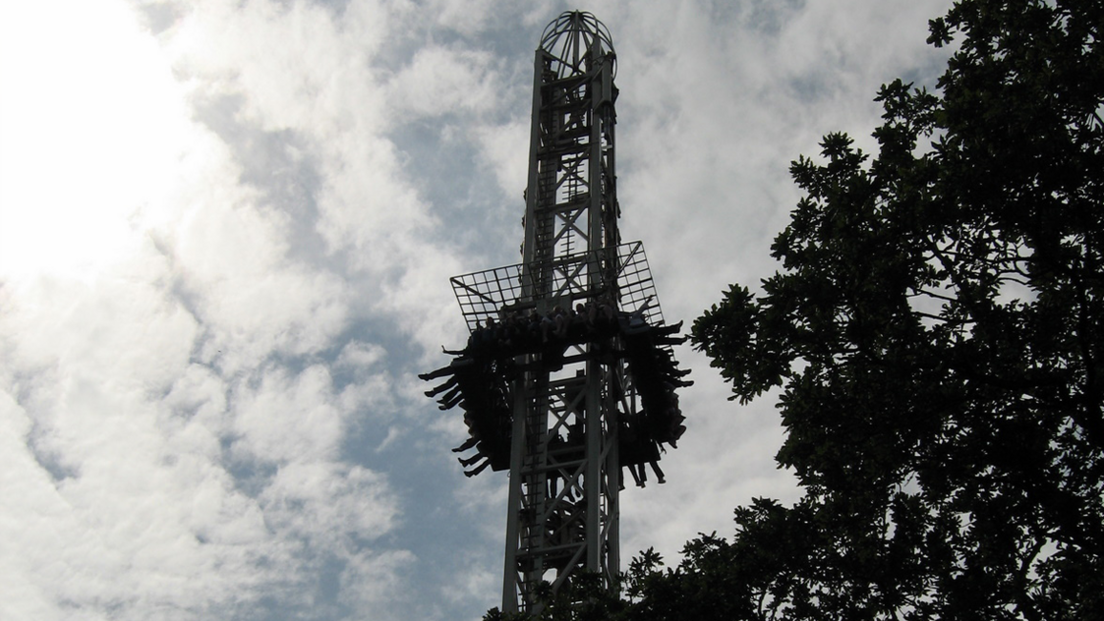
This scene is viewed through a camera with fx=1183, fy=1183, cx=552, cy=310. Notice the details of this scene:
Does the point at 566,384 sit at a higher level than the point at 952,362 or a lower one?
higher

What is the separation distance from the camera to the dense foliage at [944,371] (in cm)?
1409

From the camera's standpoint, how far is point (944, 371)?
14547 millimetres

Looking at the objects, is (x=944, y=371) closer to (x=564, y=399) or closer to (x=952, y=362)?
(x=952, y=362)

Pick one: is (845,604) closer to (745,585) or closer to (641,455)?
(745,585)

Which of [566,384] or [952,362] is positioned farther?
[566,384]

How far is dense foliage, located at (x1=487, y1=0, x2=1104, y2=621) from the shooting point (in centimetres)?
1409

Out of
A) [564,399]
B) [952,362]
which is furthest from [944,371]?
[564,399]

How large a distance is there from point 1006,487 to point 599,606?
5.85 meters

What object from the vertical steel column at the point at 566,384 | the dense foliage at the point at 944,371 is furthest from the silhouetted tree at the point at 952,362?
the vertical steel column at the point at 566,384

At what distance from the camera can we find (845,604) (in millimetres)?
14711

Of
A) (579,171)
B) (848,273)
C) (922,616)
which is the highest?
(579,171)

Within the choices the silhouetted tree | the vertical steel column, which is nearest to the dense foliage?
the silhouetted tree


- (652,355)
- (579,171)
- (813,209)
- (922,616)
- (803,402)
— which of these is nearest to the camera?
(922,616)

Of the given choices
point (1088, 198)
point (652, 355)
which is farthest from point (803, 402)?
point (652, 355)
